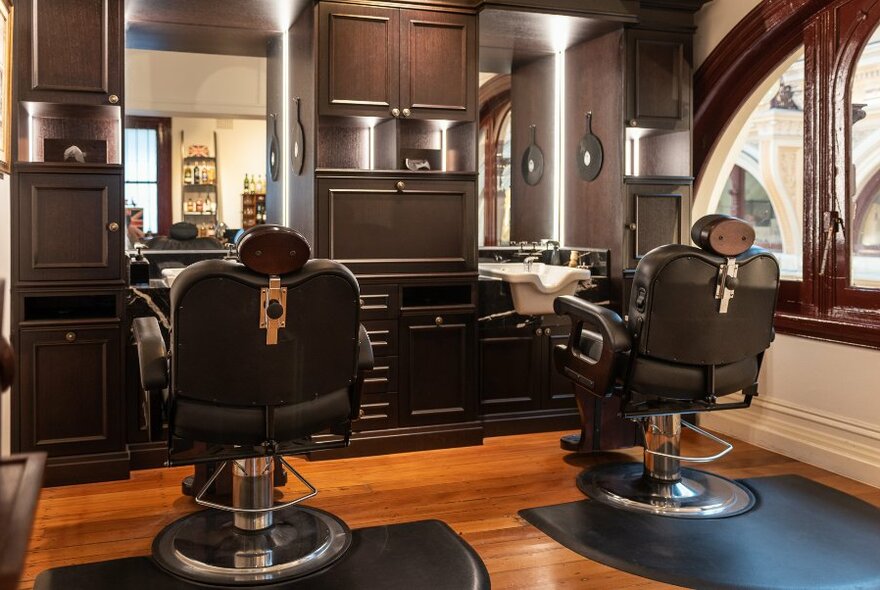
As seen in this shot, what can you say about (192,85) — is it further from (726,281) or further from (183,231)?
(726,281)

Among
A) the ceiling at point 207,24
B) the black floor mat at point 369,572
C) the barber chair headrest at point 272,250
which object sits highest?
the ceiling at point 207,24

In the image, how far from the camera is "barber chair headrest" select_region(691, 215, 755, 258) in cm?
291

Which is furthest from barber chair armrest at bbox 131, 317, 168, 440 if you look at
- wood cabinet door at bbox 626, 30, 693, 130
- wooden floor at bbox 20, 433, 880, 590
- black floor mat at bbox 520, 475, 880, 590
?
wood cabinet door at bbox 626, 30, 693, 130

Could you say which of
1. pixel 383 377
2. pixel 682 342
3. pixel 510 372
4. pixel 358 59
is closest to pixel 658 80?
pixel 358 59

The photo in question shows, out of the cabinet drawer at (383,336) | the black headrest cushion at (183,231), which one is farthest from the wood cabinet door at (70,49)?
the cabinet drawer at (383,336)

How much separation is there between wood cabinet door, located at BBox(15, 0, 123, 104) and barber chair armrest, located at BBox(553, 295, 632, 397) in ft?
7.21

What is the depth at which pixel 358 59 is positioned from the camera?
3979 mm

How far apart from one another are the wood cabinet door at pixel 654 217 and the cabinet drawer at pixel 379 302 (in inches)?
51.3

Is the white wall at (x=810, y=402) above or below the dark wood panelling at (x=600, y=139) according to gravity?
below

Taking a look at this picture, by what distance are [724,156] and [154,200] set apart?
3090 millimetres

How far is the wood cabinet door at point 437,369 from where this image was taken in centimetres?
412

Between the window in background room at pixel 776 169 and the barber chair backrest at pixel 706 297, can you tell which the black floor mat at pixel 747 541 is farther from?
the window in background room at pixel 776 169

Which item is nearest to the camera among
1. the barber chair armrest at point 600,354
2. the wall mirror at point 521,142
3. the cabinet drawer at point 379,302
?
the barber chair armrest at point 600,354

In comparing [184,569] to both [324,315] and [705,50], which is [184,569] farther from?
[705,50]
